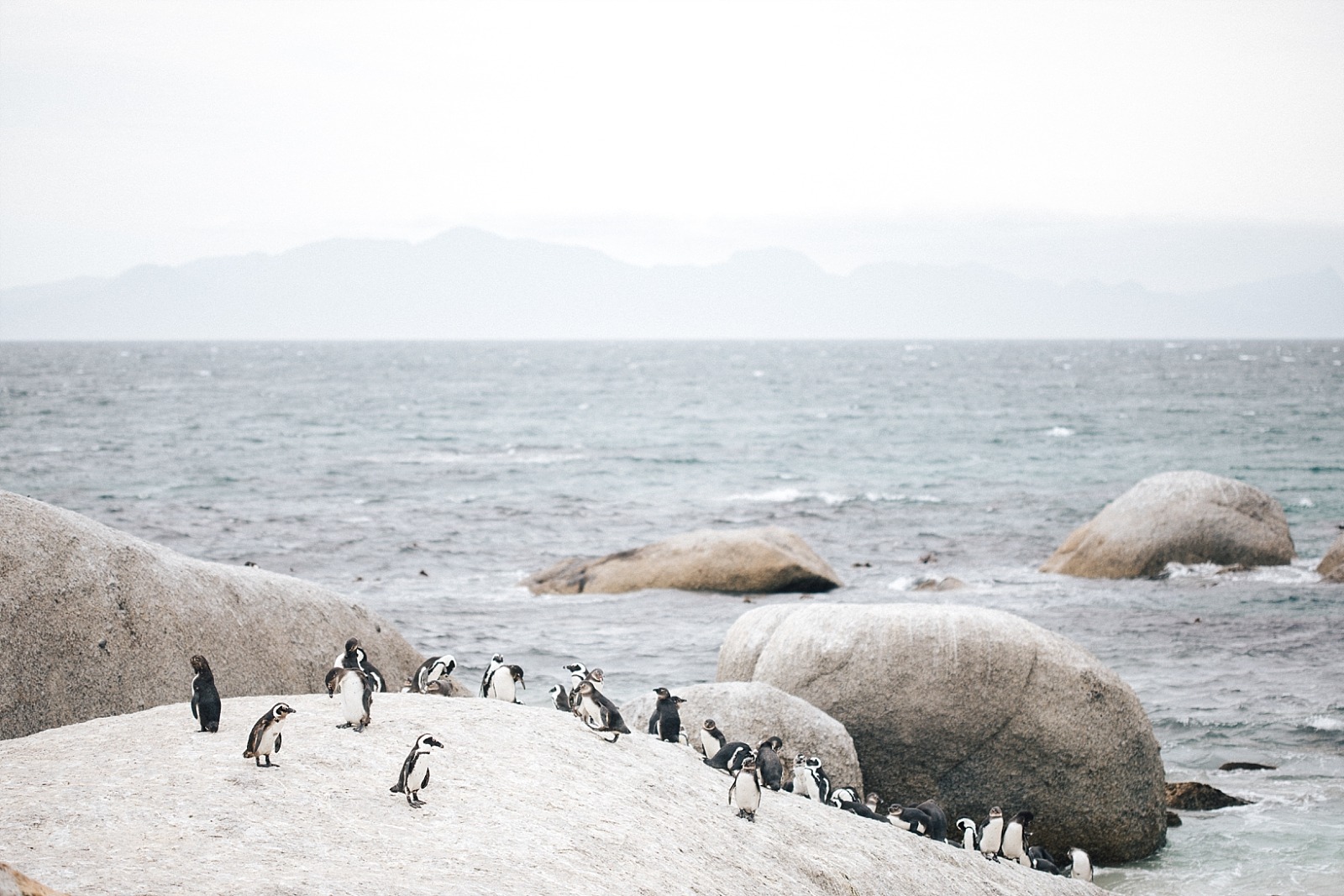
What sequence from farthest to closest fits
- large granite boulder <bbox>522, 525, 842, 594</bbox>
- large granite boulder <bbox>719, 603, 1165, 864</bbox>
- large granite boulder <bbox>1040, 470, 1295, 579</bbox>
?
large granite boulder <bbox>1040, 470, 1295, 579</bbox>, large granite boulder <bbox>522, 525, 842, 594</bbox>, large granite boulder <bbox>719, 603, 1165, 864</bbox>

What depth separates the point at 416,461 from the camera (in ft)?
155

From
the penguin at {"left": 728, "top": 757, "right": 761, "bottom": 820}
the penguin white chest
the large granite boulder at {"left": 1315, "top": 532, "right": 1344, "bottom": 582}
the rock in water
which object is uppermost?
the penguin white chest

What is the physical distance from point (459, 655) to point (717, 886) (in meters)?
12.5

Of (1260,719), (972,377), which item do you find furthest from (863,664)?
(972,377)

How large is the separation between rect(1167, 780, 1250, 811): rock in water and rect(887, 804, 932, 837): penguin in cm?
468

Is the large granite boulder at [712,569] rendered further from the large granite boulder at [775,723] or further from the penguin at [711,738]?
the penguin at [711,738]

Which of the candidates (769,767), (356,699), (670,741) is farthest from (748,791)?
(356,699)

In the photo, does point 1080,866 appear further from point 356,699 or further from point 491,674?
point 356,699

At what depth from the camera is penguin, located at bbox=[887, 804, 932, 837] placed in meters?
10.2

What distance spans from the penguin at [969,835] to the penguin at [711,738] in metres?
2.59

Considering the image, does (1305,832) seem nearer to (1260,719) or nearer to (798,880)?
(1260,719)

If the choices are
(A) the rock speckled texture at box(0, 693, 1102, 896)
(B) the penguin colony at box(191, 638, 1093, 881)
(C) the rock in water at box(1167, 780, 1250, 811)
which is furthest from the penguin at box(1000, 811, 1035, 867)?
(C) the rock in water at box(1167, 780, 1250, 811)

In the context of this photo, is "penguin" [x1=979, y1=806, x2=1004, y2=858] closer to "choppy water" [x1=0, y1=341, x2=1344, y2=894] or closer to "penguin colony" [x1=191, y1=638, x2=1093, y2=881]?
"penguin colony" [x1=191, y1=638, x2=1093, y2=881]

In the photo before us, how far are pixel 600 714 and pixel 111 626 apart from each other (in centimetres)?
486
